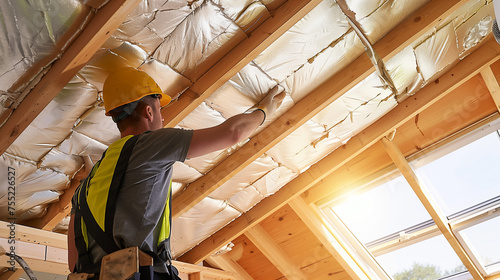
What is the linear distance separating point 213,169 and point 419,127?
5.62ft

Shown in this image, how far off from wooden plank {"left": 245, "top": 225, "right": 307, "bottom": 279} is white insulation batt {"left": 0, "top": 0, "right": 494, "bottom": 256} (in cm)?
61

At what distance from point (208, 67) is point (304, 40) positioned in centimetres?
55

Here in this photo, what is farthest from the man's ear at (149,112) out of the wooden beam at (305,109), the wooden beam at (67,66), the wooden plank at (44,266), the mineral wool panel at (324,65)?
the wooden plank at (44,266)

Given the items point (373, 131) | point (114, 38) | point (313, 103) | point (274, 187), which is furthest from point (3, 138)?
point (373, 131)

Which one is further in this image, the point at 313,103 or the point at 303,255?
the point at 303,255

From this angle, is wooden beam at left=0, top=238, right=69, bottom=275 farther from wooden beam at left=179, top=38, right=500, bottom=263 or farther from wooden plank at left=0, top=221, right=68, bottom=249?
wooden beam at left=179, top=38, right=500, bottom=263

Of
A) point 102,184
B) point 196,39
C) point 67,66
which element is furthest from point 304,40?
point 102,184

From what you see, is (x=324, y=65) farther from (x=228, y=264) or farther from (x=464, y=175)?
(x=228, y=264)

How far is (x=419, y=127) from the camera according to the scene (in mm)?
3855

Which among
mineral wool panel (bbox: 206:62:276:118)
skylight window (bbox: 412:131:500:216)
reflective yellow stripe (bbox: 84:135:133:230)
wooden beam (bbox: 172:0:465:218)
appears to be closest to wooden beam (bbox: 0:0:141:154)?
reflective yellow stripe (bbox: 84:135:133:230)

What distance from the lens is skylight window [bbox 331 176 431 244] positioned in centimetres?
409

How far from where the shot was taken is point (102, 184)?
1.59 m

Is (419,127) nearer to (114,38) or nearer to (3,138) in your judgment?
(114,38)

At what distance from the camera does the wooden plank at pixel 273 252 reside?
4285 millimetres
